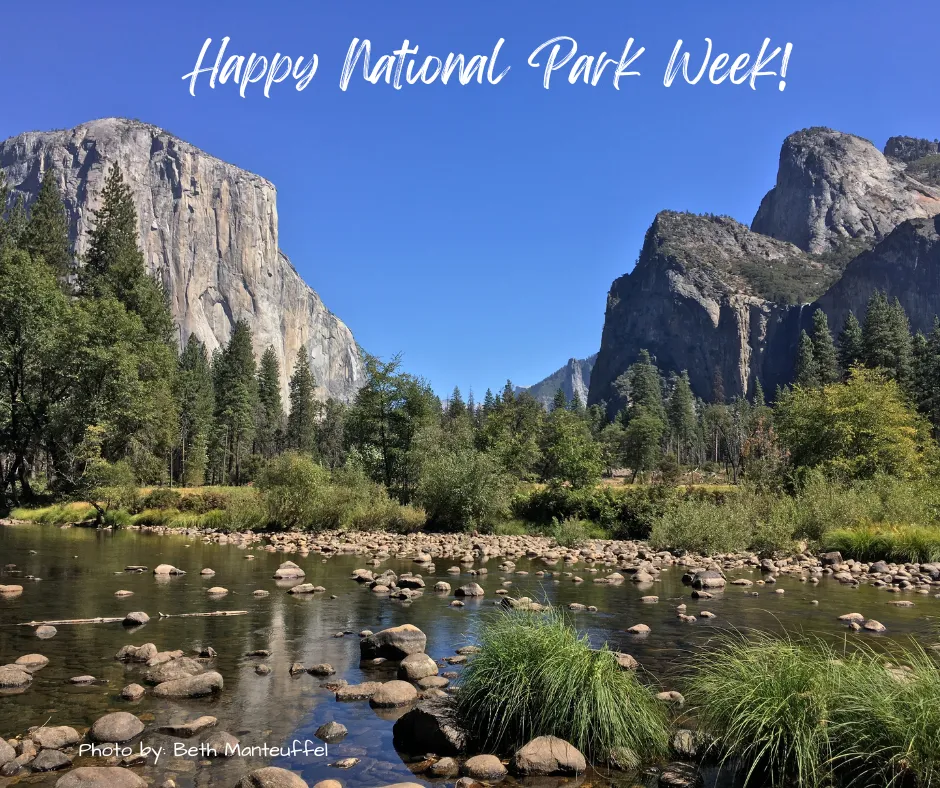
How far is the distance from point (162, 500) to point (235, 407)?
37.5m

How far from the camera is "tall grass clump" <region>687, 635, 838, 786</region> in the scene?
18.3 feet

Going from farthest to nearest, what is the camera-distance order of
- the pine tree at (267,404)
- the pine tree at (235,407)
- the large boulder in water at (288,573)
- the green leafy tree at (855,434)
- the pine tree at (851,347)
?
1. the pine tree at (267,404)
2. the pine tree at (851,347)
3. the pine tree at (235,407)
4. the green leafy tree at (855,434)
5. the large boulder in water at (288,573)

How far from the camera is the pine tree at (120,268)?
5356cm

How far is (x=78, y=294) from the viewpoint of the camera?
54219 millimetres

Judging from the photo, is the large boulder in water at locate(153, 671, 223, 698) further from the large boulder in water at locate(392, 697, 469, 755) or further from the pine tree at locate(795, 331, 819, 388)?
the pine tree at locate(795, 331, 819, 388)

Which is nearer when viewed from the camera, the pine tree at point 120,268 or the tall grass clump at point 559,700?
the tall grass clump at point 559,700

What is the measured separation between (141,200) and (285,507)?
184 metres

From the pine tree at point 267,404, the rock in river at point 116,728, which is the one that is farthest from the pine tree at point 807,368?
the rock in river at point 116,728

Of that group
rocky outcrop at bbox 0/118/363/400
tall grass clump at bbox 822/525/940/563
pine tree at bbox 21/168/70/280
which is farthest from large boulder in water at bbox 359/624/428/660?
rocky outcrop at bbox 0/118/363/400

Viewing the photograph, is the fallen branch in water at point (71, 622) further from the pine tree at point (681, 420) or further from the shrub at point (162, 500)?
the pine tree at point (681, 420)

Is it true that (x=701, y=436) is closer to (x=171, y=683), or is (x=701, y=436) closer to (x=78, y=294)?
(x=78, y=294)

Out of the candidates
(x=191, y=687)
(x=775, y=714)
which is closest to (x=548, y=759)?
(x=775, y=714)

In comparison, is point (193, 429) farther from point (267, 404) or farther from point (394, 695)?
point (394, 695)

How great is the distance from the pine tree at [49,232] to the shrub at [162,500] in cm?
2514
